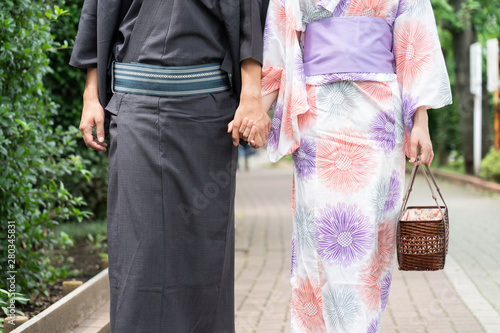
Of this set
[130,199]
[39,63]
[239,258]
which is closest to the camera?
[130,199]

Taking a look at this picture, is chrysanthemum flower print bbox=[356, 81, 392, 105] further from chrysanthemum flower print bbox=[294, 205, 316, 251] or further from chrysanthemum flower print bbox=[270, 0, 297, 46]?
chrysanthemum flower print bbox=[294, 205, 316, 251]

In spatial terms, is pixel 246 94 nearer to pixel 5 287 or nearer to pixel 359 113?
pixel 359 113

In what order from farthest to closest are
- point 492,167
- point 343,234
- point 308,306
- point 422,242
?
point 492,167 < point 308,306 < point 343,234 < point 422,242

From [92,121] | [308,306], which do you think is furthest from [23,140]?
[308,306]

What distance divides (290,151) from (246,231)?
5924mm

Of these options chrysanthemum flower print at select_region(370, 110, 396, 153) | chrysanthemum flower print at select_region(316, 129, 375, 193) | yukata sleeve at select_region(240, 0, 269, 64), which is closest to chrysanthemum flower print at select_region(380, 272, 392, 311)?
chrysanthemum flower print at select_region(316, 129, 375, 193)

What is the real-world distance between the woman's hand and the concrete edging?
6.46 feet

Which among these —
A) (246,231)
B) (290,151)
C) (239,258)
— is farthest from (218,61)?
(246,231)

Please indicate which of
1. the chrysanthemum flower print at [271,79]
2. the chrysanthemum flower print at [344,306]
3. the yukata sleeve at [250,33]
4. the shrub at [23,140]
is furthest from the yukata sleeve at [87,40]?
the chrysanthemum flower print at [344,306]

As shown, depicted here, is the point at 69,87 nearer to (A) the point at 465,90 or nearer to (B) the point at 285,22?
(B) the point at 285,22

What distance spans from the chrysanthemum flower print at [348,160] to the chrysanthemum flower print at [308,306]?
449mm

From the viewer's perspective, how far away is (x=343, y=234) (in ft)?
10.0

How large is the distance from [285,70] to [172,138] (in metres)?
0.61

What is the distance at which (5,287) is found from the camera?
160 inches
